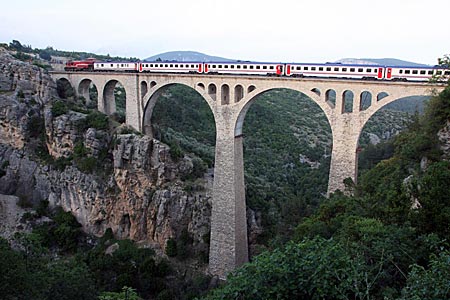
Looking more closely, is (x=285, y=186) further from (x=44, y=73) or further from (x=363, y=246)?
(x=363, y=246)

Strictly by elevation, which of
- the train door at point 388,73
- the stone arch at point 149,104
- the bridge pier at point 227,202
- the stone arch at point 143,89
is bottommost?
the bridge pier at point 227,202

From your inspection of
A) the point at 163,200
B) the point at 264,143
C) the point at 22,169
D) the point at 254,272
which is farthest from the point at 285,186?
the point at 254,272

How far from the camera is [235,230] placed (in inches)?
874

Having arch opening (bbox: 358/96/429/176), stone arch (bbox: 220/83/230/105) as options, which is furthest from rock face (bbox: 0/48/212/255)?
arch opening (bbox: 358/96/429/176)

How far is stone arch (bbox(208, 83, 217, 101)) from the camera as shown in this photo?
23.4 m

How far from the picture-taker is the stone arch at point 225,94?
22.7m

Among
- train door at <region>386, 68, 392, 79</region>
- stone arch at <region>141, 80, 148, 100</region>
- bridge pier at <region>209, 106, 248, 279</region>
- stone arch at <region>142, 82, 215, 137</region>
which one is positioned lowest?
bridge pier at <region>209, 106, 248, 279</region>

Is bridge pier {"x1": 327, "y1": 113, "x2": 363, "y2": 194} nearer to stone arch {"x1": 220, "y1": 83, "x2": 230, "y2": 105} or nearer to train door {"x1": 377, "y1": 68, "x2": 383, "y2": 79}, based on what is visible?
train door {"x1": 377, "y1": 68, "x2": 383, "y2": 79}

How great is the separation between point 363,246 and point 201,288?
589 inches

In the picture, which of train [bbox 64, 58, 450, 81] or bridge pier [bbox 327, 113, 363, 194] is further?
bridge pier [bbox 327, 113, 363, 194]

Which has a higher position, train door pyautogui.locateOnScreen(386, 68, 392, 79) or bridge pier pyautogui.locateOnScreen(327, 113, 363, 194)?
train door pyautogui.locateOnScreen(386, 68, 392, 79)

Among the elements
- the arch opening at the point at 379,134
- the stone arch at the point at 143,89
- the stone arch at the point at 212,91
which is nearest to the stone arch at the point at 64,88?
the stone arch at the point at 143,89

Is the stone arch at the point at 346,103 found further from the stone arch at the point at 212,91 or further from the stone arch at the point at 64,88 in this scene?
the stone arch at the point at 64,88

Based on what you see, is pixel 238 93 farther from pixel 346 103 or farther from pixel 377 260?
pixel 346 103
